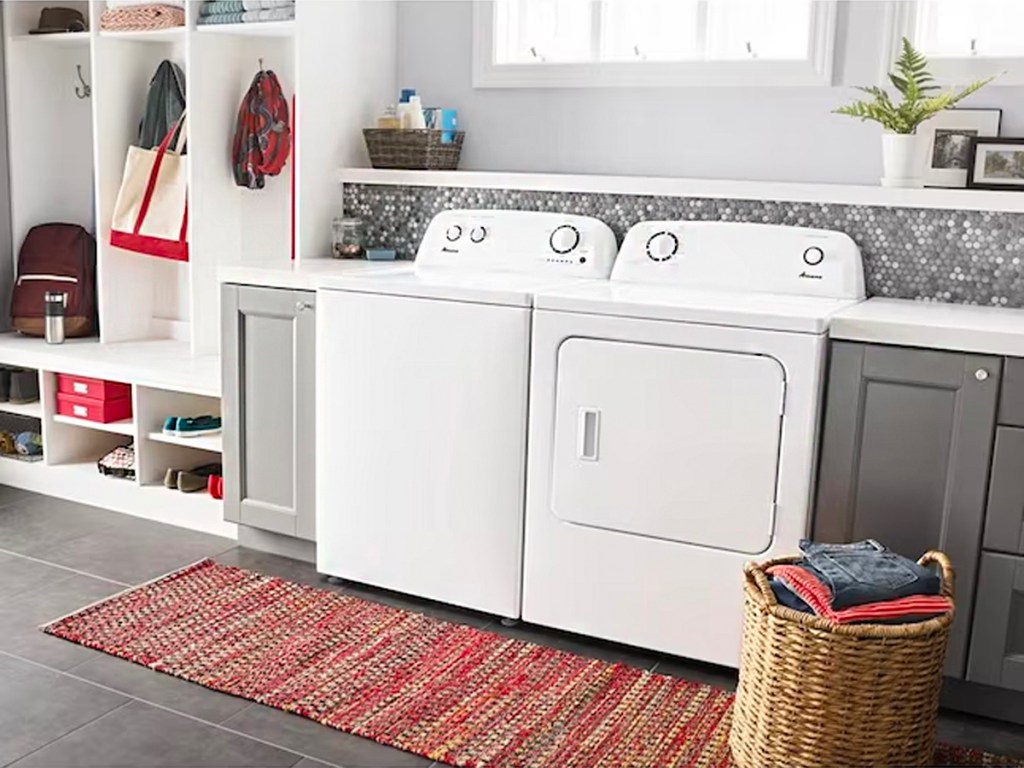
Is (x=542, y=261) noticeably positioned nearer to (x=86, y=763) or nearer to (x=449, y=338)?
(x=449, y=338)

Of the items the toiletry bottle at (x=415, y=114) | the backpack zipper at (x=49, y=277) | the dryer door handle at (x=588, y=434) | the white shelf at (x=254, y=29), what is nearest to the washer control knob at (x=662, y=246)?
the dryer door handle at (x=588, y=434)

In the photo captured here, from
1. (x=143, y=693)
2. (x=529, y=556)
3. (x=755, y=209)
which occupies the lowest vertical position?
(x=143, y=693)

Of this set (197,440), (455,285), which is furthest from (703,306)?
(197,440)

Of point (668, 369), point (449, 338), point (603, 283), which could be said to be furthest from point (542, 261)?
point (668, 369)

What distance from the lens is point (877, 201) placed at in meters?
3.05

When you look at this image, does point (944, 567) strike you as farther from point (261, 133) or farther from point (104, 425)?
point (104, 425)

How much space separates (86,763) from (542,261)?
1810mm

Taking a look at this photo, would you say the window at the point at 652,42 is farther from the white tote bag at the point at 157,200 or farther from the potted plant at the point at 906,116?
the white tote bag at the point at 157,200

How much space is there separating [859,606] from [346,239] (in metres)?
2.16

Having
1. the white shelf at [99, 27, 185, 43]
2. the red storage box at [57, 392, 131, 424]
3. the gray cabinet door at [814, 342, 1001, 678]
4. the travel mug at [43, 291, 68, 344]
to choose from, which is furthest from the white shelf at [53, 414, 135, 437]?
the gray cabinet door at [814, 342, 1001, 678]

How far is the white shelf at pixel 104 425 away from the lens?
3.93 m

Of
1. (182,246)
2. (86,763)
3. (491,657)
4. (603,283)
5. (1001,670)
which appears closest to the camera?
(86,763)

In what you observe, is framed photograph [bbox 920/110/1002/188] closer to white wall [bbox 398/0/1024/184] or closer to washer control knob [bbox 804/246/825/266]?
white wall [bbox 398/0/1024/184]

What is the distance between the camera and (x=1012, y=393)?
250cm
